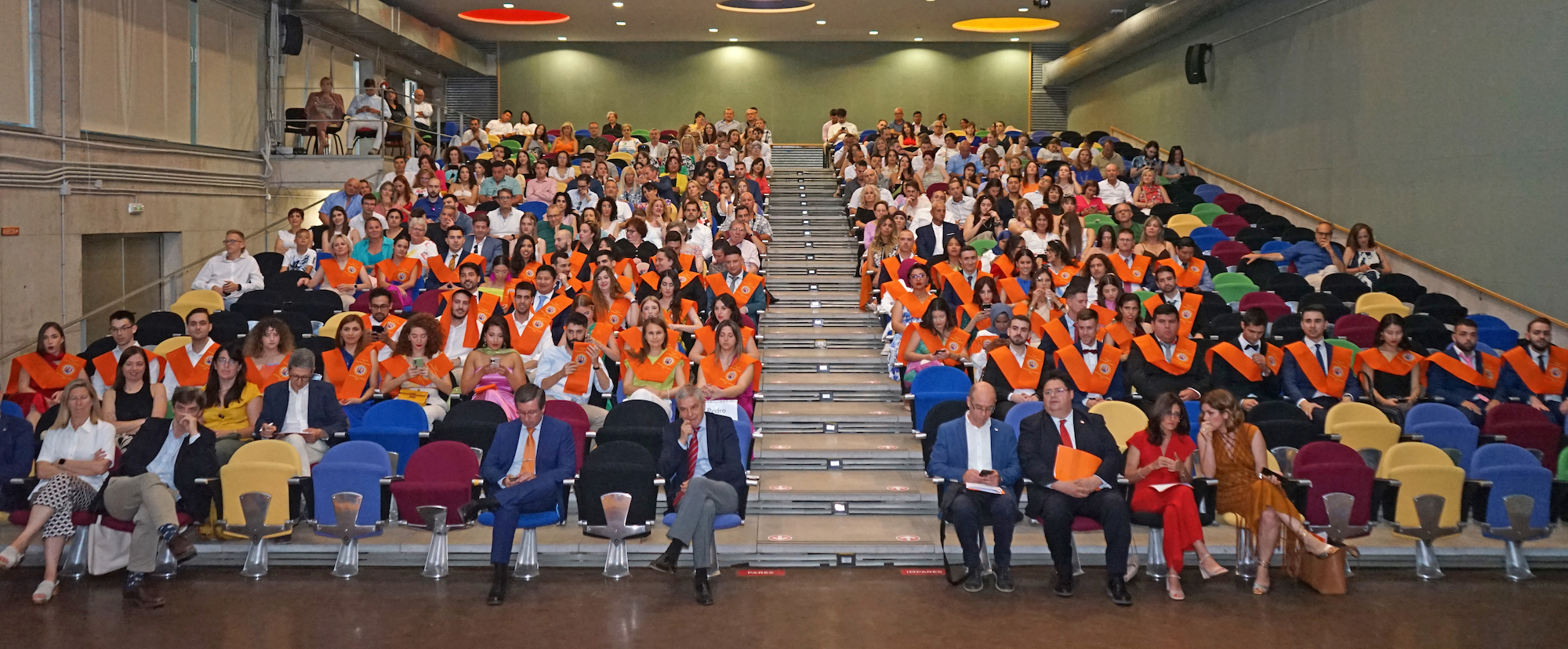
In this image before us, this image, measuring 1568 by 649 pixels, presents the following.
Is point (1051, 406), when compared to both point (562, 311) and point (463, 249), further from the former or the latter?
point (463, 249)

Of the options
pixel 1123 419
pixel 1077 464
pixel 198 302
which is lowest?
pixel 1077 464

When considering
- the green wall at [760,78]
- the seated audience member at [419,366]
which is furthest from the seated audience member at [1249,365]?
the green wall at [760,78]

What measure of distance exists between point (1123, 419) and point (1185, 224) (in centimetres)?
663

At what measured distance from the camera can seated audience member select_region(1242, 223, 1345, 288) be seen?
1095 cm

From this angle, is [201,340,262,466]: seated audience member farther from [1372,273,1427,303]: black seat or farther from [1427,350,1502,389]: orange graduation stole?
[1372,273,1427,303]: black seat

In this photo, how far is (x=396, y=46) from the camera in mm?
18969

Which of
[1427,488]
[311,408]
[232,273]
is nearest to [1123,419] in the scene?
[1427,488]

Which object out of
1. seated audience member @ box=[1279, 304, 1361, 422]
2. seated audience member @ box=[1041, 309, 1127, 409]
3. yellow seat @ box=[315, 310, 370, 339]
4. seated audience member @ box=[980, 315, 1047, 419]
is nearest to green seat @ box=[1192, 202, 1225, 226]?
seated audience member @ box=[1279, 304, 1361, 422]

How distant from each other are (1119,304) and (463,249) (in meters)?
6.11

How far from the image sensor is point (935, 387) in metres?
7.63

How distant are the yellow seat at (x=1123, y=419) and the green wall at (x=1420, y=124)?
4587mm

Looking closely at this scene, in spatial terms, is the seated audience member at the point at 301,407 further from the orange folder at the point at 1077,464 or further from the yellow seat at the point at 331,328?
the orange folder at the point at 1077,464

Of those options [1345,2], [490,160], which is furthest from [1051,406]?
[490,160]

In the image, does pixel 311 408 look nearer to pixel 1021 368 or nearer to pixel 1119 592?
pixel 1021 368
